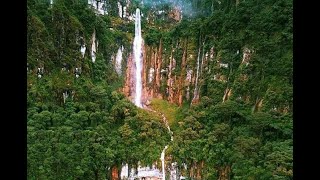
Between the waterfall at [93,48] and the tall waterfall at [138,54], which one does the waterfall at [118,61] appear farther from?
the waterfall at [93,48]

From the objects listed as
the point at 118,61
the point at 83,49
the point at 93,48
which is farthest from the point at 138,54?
the point at 83,49

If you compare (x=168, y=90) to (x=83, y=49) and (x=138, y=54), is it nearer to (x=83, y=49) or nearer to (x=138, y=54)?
(x=138, y=54)

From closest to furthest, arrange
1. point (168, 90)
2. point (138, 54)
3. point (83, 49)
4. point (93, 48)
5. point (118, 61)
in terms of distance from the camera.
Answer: point (83, 49)
point (93, 48)
point (168, 90)
point (118, 61)
point (138, 54)

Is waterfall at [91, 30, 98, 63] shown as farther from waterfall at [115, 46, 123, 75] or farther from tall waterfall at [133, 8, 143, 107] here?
tall waterfall at [133, 8, 143, 107]

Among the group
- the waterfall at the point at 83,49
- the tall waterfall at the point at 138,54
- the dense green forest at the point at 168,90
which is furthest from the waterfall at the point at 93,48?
the tall waterfall at the point at 138,54

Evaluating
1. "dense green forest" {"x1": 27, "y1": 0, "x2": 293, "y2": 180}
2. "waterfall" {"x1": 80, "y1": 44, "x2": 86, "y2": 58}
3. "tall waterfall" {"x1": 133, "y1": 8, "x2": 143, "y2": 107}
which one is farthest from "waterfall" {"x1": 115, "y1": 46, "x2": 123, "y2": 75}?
"waterfall" {"x1": 80, "y1": 44, "x2": 86, "y2": 58}

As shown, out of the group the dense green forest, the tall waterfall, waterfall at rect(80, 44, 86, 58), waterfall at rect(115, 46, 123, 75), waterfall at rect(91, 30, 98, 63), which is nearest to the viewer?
the dense green forest

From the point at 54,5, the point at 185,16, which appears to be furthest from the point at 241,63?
the point at 54,5
